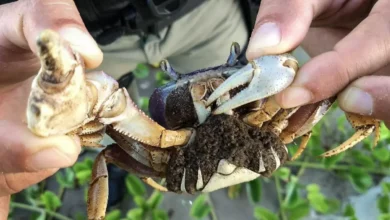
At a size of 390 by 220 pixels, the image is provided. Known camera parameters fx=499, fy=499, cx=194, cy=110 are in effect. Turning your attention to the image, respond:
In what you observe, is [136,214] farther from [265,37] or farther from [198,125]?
[265,37]

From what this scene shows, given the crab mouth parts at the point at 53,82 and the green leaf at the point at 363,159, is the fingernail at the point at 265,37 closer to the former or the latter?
the crab mouth parts at the point at 53,82

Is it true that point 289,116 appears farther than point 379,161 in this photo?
Answer: No

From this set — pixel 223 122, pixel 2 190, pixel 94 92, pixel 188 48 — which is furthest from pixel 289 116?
pixel 188 48

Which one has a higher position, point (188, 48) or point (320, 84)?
point (320, 84)

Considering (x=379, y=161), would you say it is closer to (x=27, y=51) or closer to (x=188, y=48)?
(x=188, y=48)

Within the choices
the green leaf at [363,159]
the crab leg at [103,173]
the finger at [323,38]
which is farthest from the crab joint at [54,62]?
the green leaf at [363,159]

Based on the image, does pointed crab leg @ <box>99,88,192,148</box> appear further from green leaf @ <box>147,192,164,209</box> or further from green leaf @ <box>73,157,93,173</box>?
green leaf @ <box>73,157,93,173</box>
